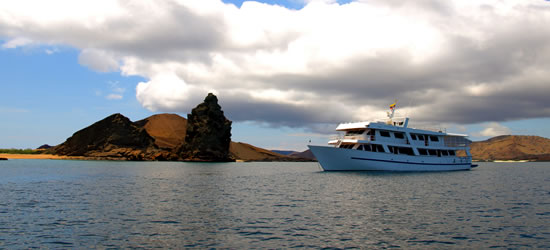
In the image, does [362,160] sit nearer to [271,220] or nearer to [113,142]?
[271,220]

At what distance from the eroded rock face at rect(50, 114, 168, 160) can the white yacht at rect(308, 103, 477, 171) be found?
282ft

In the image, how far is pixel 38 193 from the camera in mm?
29203

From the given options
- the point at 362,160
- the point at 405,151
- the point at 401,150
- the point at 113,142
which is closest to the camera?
the point at 362,160

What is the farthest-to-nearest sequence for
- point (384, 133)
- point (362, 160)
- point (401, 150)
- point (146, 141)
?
1. point (146, 141)
2. point (401, 150)
3. point (384, 133)
4. point (362, 160)

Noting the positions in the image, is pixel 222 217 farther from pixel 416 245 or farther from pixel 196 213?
pixel 416 245

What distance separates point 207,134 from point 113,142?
35463mm

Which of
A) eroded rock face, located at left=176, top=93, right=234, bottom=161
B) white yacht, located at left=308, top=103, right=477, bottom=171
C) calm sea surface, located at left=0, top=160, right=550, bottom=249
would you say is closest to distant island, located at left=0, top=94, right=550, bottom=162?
eroded rock face, located at left=176, top=93, right=234, bottom=161

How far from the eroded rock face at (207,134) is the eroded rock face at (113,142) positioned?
1197cm

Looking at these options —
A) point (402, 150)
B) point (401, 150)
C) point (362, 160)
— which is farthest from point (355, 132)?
point (402, 150)

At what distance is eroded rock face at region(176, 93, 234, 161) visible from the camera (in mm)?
120000

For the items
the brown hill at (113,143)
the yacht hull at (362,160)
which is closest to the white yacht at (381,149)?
the yacht hull at (362,160)

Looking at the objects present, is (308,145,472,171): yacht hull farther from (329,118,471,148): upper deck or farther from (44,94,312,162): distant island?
(44,94,312,162): distant island

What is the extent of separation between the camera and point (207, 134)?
120938 millimetres

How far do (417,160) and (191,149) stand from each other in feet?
264
